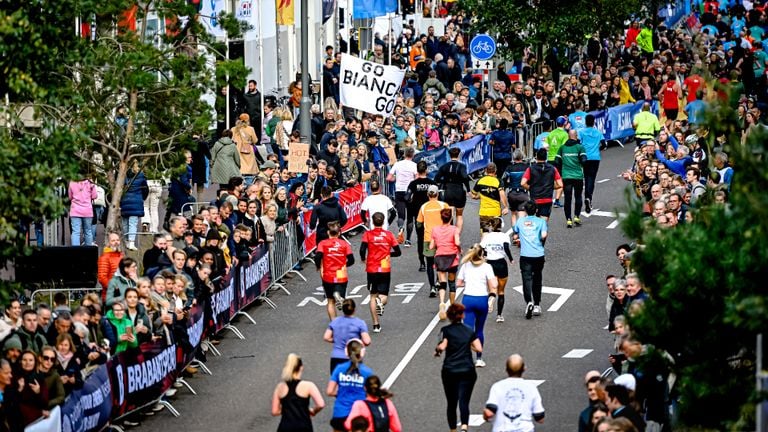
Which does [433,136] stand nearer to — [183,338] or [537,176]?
[537,176]

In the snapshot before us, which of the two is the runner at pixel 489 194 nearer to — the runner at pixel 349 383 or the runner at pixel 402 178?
the runner at pixel 402 178

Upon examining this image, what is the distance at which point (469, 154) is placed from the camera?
121 ft

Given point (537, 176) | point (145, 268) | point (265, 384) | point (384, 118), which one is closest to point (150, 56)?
point (145, 268)

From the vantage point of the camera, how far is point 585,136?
32344 millimetres

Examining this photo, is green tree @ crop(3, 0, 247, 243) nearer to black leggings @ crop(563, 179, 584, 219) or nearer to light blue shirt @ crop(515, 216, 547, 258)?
light blue shirt @ crop(515, 216, 547, 258)

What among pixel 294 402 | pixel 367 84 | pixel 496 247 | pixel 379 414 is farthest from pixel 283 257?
pixel 379 414

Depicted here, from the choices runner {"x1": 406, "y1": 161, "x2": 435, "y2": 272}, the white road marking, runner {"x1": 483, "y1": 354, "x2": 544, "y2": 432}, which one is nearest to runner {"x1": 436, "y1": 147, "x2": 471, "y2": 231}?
runner {"x1": 406, "y1": 161, "x2": 435, "y2": 272}

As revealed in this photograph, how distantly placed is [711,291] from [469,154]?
2332 cm

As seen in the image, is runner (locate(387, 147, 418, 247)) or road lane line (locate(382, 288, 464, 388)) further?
runner (locate(387, 147, 418, 247))

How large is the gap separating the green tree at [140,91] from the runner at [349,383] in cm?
763

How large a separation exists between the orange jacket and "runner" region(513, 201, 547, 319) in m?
5.57

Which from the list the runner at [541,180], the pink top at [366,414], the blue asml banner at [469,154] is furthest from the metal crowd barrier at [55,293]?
the blue asml banner at [469,154]

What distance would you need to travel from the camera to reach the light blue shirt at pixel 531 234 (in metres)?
24.1

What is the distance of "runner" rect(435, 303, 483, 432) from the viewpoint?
18484mm
